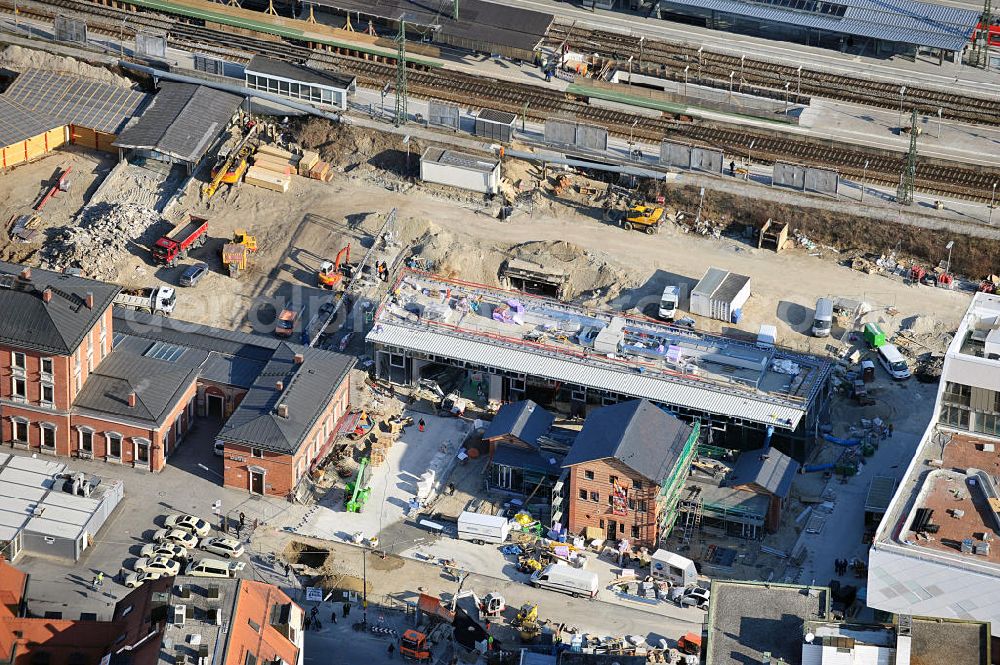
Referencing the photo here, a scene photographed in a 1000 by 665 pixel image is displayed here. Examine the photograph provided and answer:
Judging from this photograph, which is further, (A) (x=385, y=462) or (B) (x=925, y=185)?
(B) (x=925, y=185)

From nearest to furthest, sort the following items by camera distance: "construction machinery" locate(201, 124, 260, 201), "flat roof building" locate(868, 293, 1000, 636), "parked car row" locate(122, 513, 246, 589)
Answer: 1. "flat roof building" locate(868, 293, 1000, 636)
2. "parked car row" locate(122, 513, 246, 589)
3. "construction machinery" locate(201, 124, 260, 201)

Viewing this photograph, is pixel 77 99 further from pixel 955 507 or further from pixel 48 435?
pixel 955 507

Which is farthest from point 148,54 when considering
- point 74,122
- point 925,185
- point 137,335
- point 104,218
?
point 925,185

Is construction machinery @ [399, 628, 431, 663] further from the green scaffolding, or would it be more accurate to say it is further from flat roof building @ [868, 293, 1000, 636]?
flat roof building @ [868, 293, 1000, 636]

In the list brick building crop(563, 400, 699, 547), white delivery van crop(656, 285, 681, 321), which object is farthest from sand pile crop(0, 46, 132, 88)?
brick building crop(563, 400, 699, 547)

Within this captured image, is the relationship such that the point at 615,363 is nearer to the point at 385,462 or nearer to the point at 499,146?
the point at 385,462

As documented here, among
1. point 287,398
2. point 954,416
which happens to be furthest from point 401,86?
point 954,416

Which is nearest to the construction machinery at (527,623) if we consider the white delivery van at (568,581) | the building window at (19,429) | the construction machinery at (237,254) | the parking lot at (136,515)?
Answer: the white delivery van at (568,581)
